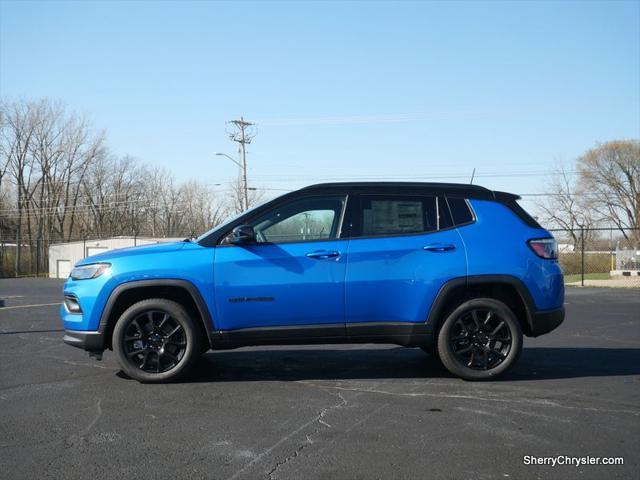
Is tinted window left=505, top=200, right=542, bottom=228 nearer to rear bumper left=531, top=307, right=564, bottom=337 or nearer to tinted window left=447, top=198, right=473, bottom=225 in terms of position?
tinted window left=447, top=198, right=473, bottom=225

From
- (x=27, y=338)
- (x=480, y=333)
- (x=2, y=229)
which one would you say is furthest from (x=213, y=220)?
(x=480, y=333)

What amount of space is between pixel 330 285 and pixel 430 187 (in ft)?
4.58

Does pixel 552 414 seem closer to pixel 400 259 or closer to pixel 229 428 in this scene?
pixel 400 259

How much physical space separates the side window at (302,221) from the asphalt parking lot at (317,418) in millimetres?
1362

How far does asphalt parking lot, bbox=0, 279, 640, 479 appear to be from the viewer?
3.50m

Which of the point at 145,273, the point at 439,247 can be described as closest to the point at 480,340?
the point at 439,247

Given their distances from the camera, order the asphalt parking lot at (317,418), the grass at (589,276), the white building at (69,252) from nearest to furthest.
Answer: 1. the asphalt parking lot at (317,418)
2. the grass at (589,276)
3. the white building at (69,252)

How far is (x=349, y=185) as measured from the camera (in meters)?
5.62

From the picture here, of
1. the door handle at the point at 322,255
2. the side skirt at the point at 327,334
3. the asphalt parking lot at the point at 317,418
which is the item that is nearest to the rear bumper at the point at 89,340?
the asphalt parking lot at the point at 317,418

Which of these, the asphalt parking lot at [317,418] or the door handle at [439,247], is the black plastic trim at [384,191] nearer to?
the door handle at [439,247]

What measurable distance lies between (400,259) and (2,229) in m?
58.5

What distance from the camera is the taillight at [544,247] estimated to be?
18.0ft

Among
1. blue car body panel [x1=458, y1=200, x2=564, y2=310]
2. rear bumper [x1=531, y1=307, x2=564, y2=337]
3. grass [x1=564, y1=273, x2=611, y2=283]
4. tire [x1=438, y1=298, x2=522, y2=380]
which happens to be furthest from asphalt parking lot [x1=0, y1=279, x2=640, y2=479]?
grass [x1=564, y1=273, x2=611, y2=283]

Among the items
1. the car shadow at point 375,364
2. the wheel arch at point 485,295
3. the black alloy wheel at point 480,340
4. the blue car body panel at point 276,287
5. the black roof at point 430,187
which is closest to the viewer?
the blue car body panel at point 276,287
